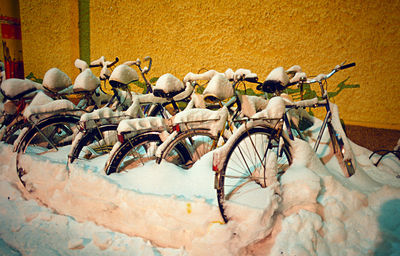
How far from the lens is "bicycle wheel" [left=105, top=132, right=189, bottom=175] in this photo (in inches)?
83.5

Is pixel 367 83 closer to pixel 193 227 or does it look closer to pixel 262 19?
pixel 262 19

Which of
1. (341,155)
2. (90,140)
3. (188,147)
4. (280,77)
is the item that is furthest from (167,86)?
(341,155)

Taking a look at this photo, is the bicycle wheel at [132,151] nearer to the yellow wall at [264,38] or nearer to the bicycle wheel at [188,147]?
the bicycle wheel at [188,147]

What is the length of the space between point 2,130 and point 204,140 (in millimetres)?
2867

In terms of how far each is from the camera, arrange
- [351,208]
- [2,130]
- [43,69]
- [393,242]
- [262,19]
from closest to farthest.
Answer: [393,242]
[351,208]
[2,130]
[262,19]
[43,69]

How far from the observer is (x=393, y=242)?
61.5 inches

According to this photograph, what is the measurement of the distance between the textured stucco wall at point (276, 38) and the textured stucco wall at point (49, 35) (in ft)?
3.35

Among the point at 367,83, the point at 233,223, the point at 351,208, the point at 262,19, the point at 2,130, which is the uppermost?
the point at 262,19

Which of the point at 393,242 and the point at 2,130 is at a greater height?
the point at 393,242

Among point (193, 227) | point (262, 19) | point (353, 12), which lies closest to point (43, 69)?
point (262, 19)

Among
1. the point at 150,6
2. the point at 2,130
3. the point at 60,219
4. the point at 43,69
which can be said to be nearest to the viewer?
the point at 60,219

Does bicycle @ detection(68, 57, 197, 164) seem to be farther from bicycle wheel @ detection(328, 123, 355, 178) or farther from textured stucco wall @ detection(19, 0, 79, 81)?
textured stucco wall @ detection(19, 0, 79, 81)

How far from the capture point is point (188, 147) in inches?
93.7

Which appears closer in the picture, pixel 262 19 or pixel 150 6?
pixel 262 19
